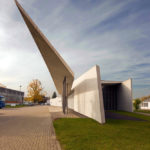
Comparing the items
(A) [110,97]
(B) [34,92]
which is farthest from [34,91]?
(A) [110,97]

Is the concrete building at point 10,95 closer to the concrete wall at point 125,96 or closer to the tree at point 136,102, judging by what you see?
the concrete wall at point 125,96

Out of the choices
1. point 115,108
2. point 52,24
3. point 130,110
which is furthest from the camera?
point 115,108

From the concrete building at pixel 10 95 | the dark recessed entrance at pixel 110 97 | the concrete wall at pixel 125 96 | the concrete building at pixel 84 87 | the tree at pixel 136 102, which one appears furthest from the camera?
the concrete building at pixel 10 95

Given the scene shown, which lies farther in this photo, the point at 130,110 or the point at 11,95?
the point at 11,95

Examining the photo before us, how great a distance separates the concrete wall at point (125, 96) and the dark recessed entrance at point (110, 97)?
1621mm

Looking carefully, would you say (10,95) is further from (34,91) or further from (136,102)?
(136,102)

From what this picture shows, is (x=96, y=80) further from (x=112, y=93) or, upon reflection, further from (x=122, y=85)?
(x=112, y=93)

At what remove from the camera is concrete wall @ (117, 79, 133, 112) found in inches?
973

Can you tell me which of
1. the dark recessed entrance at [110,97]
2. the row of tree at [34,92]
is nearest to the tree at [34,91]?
the row of tree at [34,92]

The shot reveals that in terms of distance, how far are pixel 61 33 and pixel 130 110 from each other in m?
19.3

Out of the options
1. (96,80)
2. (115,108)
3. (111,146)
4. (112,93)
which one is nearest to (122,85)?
(112,93)

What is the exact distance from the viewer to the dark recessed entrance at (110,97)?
31641 mm

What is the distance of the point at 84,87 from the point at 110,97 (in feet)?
56.2

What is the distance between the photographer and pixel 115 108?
31.7m
